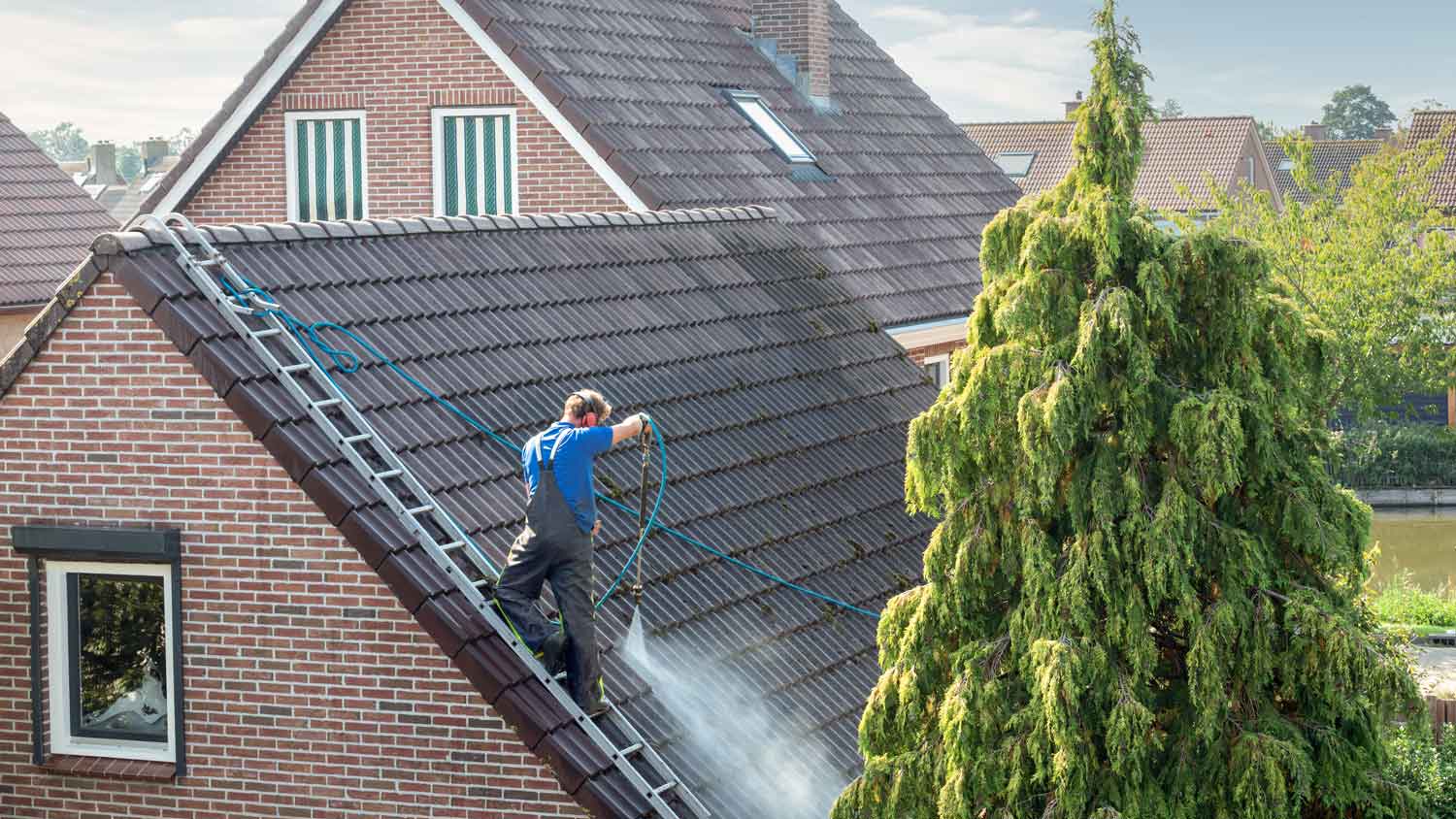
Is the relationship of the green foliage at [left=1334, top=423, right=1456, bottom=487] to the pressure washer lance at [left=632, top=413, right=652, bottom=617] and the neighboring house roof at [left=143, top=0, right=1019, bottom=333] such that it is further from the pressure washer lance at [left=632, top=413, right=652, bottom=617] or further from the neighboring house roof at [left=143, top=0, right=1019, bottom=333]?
the pressure washer lance at [left=632, top=413, right=652, bottom=617]

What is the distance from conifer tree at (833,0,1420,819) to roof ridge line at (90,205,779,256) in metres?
4.07

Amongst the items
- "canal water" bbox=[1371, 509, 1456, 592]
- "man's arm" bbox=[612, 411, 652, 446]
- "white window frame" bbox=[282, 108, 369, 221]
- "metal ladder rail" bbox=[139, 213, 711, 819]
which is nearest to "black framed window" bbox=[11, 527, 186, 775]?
"metal ladder rail" bbox=[139, 213, 711, 819]

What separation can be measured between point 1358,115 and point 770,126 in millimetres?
144444

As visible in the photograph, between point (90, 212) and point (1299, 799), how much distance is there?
2172cm

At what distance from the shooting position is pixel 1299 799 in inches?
277

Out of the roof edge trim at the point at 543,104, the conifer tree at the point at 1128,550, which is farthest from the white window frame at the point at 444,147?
the conifer tree at the point at 1128,550

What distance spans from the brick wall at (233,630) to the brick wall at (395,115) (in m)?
7.73

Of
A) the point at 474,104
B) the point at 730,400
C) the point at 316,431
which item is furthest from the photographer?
the point at 474,104

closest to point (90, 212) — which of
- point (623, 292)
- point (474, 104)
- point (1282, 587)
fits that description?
point (474, 104)

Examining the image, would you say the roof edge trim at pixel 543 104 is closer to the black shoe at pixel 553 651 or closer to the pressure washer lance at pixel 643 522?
the pressure washer lance at pixel 643 522

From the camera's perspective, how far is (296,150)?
18047 mm

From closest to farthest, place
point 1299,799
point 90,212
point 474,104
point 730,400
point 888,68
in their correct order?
1. point 1299,799
2. point 730,400
3. point 474,104
4. point 888,68
5. point 90,212

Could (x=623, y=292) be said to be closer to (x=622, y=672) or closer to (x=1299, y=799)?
(x=622, y=672)

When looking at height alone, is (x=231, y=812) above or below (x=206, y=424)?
below
